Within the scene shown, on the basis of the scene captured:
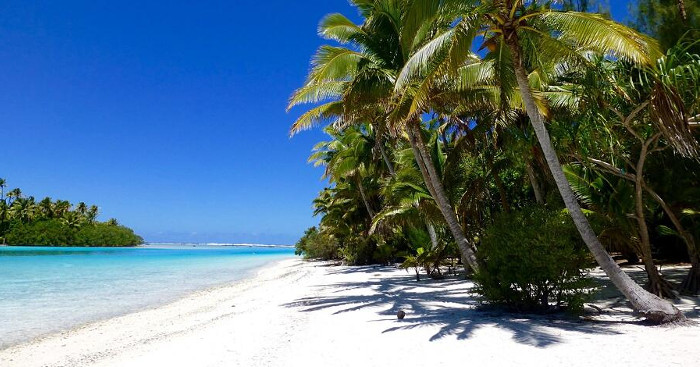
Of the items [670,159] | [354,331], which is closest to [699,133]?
[670,159]

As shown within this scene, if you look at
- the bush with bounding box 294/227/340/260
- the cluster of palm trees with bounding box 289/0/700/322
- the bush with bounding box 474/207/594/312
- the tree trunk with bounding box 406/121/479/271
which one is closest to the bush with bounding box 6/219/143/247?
the bush with bounding box 294/227/340/260

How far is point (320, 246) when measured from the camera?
3541cm

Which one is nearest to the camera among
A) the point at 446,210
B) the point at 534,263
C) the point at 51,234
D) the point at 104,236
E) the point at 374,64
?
the point at 534,263

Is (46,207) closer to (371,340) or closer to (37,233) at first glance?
(37,233)

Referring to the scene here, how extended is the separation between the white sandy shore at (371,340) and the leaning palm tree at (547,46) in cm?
74

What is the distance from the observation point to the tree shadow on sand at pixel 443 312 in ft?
17.8

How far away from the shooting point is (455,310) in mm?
7355

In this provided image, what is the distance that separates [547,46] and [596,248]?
12.1 ft

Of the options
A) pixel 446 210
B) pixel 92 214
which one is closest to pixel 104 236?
pixel 92 214

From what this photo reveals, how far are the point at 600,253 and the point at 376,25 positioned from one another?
7683 millimetres

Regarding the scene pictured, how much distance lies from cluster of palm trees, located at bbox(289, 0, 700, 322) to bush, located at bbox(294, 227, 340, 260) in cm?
1907

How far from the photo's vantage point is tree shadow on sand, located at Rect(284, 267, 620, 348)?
5.43 metres

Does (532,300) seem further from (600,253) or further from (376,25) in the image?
(376,25)

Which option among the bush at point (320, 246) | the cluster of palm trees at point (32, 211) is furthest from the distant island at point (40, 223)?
the bush at point (320, 246)
